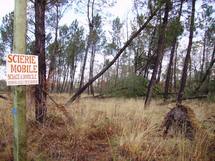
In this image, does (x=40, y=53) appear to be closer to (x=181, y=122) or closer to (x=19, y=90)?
(x=19, y=90)

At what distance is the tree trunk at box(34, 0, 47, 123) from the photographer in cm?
686

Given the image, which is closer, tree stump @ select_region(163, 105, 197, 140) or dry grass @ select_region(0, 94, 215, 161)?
dry grass @ select_region(0, 94, 215, 161)

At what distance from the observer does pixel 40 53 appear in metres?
7.35

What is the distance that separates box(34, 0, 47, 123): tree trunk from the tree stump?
9.81ft

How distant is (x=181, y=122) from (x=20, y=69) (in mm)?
3943

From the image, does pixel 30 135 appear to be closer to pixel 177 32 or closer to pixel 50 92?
pixel 50 92

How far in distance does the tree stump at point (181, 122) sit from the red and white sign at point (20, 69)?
11.3 feet

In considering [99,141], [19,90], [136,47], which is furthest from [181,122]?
[136,47]

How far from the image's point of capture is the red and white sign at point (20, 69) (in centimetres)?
387

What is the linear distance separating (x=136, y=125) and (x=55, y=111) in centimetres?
216

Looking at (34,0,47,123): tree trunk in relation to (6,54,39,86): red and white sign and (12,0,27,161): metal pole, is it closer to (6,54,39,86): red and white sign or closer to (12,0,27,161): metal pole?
(12,0,27,161): metal pole

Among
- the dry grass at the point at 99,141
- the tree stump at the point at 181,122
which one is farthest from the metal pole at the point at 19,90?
the tree stump at the point at 181,122

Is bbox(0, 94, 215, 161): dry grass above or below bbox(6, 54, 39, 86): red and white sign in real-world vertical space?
below

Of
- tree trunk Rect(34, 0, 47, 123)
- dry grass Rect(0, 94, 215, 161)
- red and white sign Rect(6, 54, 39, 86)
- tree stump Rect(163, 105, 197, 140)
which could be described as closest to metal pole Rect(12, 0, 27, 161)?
red and white sign Rect(6, 54, 39, 86)
